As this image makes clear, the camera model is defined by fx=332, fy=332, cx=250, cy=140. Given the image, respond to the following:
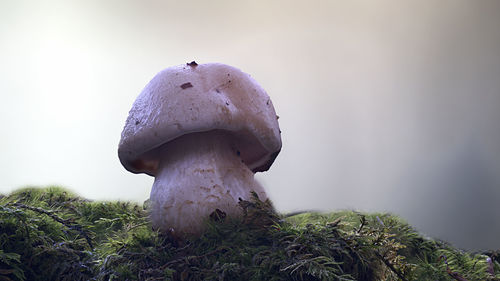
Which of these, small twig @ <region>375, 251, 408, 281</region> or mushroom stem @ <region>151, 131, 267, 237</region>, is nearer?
small twig @ <region>375, 251, 408, 281</region>

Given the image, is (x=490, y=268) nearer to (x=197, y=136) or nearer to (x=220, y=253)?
(x=220, y=253)

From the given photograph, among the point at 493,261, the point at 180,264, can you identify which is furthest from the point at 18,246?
the point at 493,261

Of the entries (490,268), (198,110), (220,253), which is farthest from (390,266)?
(198,110)

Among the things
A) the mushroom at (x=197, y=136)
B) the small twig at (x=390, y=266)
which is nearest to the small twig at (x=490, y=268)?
the small twig at (x=390, y=266)

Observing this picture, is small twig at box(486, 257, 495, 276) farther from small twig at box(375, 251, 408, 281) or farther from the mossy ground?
small twig at box(375, 251, 408, 281)

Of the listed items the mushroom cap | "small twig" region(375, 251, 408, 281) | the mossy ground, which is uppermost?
the mushroom cap

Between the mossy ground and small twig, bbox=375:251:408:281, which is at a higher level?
the mossy ground

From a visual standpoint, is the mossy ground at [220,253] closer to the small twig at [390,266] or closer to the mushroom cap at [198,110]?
the small twig at [390,266]

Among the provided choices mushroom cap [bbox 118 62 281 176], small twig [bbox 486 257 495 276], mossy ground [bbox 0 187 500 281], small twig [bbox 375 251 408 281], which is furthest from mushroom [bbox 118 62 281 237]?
small twig [bbox 486 257 495 276]
